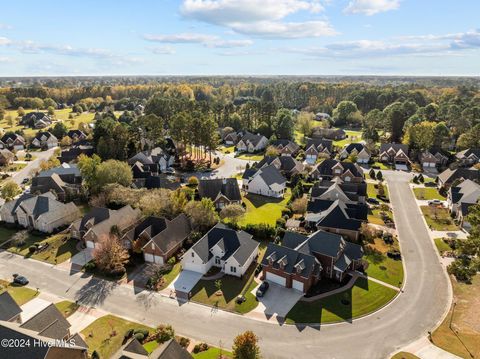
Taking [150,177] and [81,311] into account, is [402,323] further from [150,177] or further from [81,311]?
[150,177]

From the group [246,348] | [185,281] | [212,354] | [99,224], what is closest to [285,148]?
[99,224]

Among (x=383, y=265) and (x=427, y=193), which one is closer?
(x=383, y=265)

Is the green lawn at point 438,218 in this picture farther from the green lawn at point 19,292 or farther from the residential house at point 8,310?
the green lawn at point 19,292

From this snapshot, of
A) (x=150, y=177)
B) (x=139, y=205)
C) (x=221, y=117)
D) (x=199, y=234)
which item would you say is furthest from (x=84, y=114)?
(x=199, y=234)

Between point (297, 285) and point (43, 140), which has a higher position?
point (297, 285)

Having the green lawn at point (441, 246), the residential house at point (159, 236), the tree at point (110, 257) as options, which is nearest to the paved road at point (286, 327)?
the tree at point (110, 257)

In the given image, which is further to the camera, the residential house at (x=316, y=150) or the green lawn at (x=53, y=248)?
the residential house at (x=316, y=150)

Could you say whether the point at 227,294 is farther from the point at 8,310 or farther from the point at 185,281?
the point at 8,310
